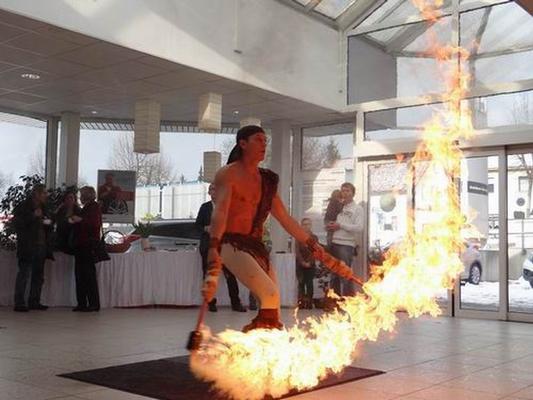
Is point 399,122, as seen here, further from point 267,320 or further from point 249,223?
point 267,320

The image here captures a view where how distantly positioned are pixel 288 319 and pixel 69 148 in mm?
5285

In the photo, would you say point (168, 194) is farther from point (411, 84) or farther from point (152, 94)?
point (411, 84)

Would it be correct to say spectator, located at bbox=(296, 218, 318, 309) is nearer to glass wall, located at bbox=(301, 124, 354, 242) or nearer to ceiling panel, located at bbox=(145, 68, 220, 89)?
glass wall, located at bbox=(301, 124, 354, 242)

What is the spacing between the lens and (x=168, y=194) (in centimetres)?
1290

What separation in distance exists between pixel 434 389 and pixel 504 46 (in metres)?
6.76

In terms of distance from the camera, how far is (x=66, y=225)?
361 inches

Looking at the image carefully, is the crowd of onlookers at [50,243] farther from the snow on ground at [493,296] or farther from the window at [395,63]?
the snow on ground at [493,296]

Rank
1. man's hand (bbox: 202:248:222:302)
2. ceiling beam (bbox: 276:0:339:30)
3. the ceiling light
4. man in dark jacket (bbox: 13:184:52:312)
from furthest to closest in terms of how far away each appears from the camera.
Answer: ceiling beam (bbox: 276:0:339:30), the ceiling light, man in dark jacket (bbox: 13:184:52:312), man's hand (bbox: 202:248:222:302)

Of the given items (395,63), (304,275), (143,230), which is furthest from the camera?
(395,63)

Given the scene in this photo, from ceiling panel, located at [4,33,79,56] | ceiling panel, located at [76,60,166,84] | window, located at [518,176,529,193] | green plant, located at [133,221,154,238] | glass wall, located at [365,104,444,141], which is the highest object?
ceiling panel, located at [4,33,79,56]

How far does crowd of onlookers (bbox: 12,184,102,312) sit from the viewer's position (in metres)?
8.90

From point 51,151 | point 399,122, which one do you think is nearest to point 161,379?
point 399,122

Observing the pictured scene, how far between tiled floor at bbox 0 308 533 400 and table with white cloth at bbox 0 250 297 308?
2.09ft

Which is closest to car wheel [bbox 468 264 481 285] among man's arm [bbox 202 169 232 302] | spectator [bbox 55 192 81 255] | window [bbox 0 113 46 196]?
spectator [bbox 55 192 81 255]
